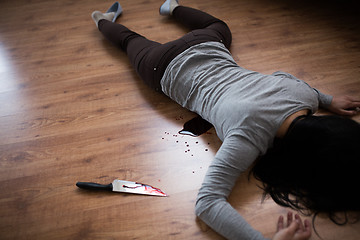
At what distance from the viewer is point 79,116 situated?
1.21 meters

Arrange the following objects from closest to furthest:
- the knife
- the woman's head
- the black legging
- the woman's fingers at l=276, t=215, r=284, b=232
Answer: the woman's head, the woman's fingers at l=276, t=215, r=284, b=232, the knife, the black legging

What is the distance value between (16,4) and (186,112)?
148 cm

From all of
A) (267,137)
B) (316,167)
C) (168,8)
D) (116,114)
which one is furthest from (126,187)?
(168,8)

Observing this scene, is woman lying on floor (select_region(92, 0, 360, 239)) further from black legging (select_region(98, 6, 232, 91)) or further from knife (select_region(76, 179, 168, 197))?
knife (select_region(76, 179, 168, 197))

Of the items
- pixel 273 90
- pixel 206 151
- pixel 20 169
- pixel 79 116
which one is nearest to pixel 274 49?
pixel 273 90

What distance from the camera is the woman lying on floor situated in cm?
75

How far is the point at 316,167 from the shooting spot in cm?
Result: 76

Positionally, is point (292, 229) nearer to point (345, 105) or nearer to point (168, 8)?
point (345, 105)

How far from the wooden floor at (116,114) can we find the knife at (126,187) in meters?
0.02

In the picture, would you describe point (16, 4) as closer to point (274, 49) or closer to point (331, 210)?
point (274, 49)

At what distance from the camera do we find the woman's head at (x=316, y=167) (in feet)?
2.37

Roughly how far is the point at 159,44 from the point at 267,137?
65cm

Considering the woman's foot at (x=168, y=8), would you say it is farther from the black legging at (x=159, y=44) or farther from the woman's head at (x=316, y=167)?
the woman's head at (x=316, y=167)

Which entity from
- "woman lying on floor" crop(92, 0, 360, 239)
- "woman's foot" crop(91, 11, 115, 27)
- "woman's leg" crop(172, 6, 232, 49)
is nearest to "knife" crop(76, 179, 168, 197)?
"woman lying on floor" crop(92, 0, 360, 239)
